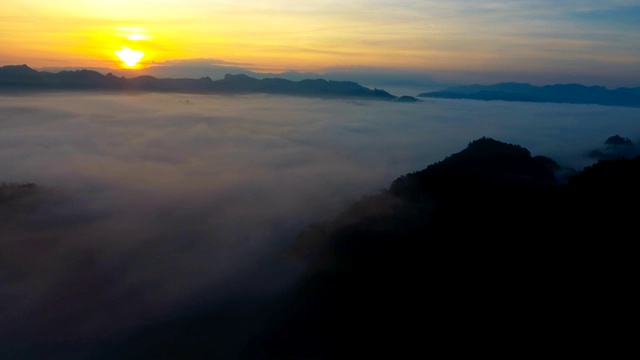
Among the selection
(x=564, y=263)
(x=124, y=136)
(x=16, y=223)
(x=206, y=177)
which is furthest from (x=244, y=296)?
(x=124, y=136)

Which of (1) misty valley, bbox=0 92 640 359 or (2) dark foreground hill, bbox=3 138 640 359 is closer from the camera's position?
(2) dark foreground hill, bbox=3 138 640 359

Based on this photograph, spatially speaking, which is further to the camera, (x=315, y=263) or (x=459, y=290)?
(x=315, y=263)

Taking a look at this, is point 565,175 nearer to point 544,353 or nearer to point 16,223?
point 544,353

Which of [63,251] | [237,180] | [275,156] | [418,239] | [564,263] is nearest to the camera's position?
[564,263]

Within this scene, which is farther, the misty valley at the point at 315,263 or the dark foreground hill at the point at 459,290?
the misty valley at the point at 315,263

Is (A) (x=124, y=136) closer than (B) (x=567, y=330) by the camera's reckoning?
No

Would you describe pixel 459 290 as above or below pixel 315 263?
above

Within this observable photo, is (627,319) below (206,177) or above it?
above

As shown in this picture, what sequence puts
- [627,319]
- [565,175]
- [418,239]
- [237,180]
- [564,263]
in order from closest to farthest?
1. [627,319]
2. [564,263]
3. [418,239]
4. [565,175]
5. [237,180]
